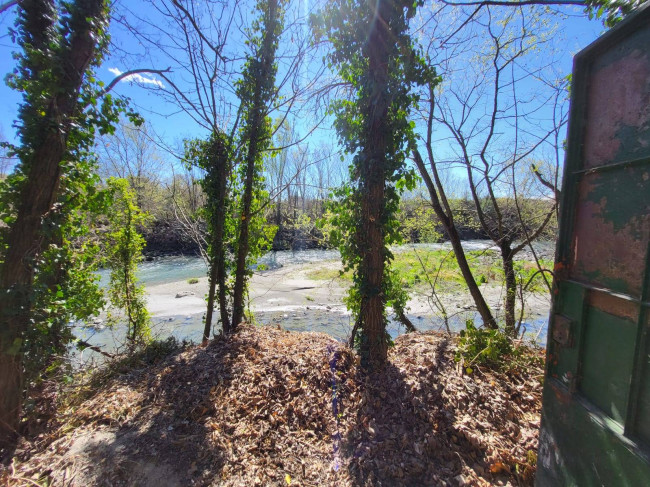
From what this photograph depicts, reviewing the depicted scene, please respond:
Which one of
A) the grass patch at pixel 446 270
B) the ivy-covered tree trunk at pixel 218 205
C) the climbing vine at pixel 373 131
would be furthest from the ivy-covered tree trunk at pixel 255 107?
the grass patch at pixel 446 270

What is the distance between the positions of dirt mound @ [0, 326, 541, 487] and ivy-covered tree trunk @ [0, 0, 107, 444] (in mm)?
593

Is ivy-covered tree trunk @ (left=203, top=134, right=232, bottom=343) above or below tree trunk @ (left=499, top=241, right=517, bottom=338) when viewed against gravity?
above

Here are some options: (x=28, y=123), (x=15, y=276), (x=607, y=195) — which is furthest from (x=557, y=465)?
(x=28, y=123)

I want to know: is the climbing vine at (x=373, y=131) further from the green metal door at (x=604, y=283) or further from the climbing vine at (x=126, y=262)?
the climbing vine at (x=126, y=262)

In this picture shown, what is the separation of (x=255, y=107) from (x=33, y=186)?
2985 mm

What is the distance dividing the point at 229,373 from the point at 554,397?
120 inches

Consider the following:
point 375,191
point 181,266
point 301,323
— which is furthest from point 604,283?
point 181,266

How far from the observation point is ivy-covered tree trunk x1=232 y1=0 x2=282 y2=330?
436cm

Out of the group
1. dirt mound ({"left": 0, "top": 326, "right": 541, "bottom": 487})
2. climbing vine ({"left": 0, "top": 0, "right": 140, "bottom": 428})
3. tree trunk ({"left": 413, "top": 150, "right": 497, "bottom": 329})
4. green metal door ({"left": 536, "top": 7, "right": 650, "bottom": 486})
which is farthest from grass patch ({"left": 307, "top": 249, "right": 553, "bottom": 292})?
climbing vine ({"left": 0, "top": 0, "right": 140, "bottom": 428})

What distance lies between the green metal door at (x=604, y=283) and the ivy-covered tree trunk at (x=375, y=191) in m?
1.77

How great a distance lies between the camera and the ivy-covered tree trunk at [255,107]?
172 inches

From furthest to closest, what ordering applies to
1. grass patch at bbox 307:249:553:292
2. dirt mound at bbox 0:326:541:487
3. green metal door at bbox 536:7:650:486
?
1. grass patch at bbox 307:249:553:292
2. dirt mound at bbox 0:326:541:487
3. green metal door at bbox 536:7:650:486

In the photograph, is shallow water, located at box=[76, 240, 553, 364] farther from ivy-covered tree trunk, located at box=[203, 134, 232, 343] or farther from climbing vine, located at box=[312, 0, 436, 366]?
climbing vine, located at box=[312, 0, 436, 366]

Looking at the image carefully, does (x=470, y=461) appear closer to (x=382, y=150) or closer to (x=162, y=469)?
(x=162, y=469)
